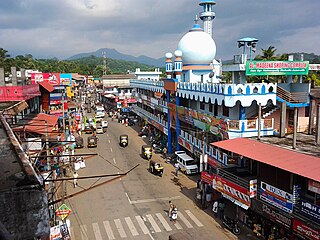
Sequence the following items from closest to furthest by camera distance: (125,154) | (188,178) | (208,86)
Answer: (208,86), (188,178), (125,154)

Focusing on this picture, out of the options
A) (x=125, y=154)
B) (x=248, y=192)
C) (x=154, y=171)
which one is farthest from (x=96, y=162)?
(x=248, y=192)

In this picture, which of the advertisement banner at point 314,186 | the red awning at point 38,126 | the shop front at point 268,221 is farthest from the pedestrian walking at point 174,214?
the red awning at point 38,126

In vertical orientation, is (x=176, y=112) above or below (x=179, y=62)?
below

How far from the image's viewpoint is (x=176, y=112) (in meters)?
34.1

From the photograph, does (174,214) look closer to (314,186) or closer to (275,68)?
(314,186)

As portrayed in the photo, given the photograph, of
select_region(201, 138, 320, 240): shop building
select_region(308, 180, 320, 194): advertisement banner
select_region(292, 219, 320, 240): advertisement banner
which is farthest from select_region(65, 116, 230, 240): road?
select_region(308, 180, 320, 194): advertisement banner

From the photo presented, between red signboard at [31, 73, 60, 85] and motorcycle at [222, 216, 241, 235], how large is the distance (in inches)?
1089

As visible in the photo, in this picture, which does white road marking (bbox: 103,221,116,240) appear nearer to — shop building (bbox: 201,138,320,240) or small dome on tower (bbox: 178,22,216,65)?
shop building (bbox: 201,138,320,240)

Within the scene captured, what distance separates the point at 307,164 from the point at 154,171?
668 inches

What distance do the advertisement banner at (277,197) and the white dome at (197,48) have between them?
1971 cm

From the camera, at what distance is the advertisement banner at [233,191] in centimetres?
1775

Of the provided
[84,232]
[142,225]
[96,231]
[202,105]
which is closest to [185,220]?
[142,225]

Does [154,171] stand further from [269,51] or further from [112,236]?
[269,51]

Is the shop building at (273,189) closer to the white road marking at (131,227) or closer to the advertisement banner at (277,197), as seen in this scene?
the advertisement banner at (277,197)
